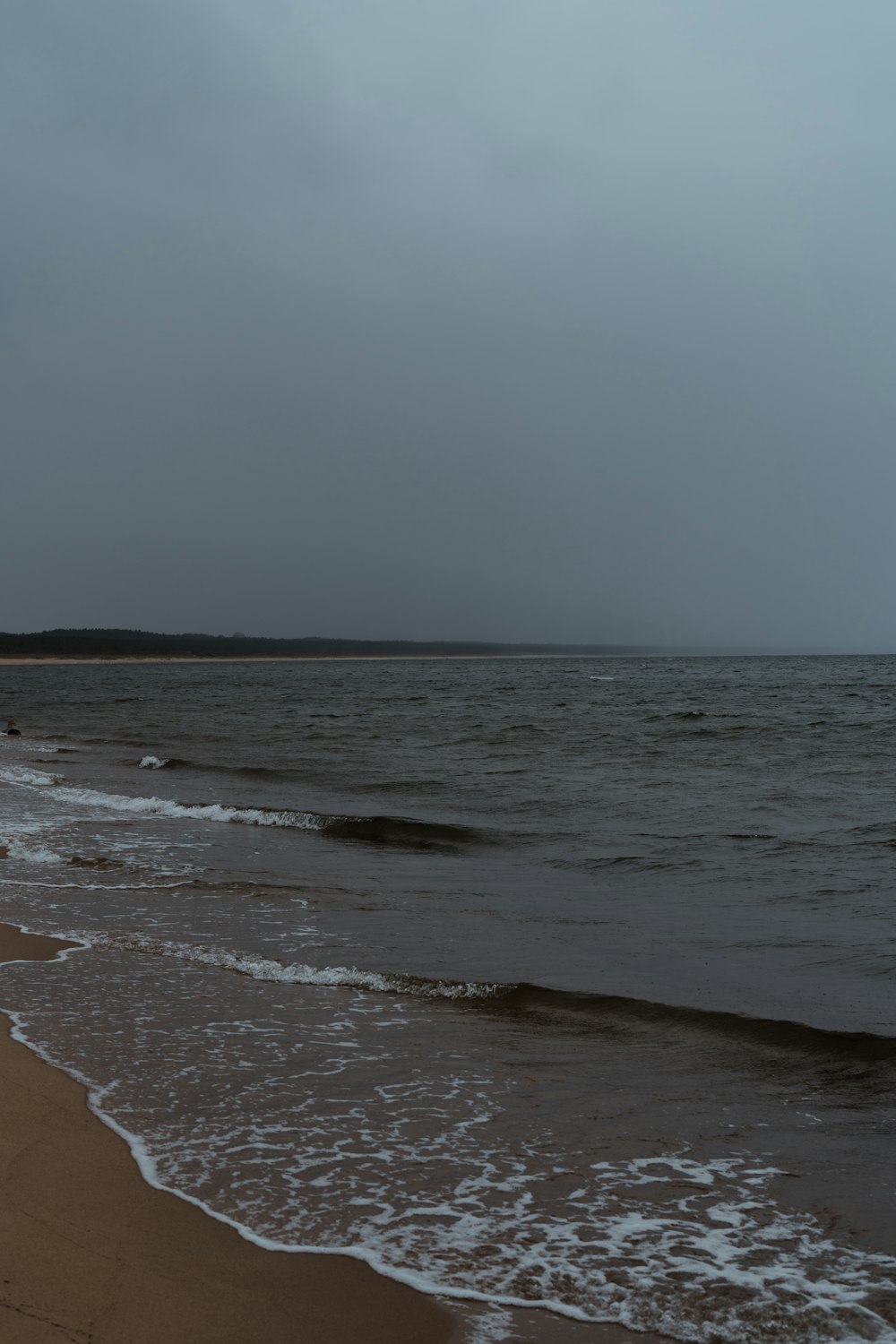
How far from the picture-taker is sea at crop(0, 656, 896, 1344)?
3480mm

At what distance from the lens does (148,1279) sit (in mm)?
3172

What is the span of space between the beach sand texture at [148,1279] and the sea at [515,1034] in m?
0.13

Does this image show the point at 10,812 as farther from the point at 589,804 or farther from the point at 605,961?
the point at 605,961

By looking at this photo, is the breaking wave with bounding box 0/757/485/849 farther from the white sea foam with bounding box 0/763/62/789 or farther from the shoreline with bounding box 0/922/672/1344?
the shoreline with bounding box 0/922/672/1344

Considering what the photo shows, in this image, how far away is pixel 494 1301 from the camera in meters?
3.16

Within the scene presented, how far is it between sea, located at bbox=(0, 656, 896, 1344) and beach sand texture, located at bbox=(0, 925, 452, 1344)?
13cm

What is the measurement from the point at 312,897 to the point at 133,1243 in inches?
251

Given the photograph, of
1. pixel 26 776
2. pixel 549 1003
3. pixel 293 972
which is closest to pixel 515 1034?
pixel 549 1003

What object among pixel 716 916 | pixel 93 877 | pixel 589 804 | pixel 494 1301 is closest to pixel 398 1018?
pixel 494 1301

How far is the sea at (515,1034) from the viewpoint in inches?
137

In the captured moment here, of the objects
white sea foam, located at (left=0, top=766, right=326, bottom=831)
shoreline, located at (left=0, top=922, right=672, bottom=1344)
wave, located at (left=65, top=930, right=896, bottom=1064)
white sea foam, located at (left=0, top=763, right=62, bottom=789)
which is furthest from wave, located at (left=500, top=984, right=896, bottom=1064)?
white sea foam, located at (left=0, top=763, right=62, bottom=789)

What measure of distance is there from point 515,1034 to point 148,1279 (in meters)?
3.10

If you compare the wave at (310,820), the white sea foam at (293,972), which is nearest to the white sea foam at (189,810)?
the wave at (310,820)

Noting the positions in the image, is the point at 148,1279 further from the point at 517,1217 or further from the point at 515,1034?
the point at 515,1034
